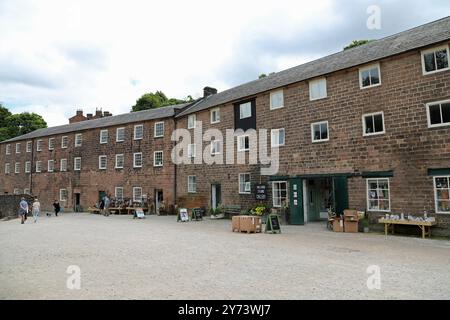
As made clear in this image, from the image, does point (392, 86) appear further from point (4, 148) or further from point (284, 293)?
point (4, 148)

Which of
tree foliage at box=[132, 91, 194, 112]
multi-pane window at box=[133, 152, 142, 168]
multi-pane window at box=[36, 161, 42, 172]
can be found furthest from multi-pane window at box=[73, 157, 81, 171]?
tree foliage at box=[132, 91, 194, 112]

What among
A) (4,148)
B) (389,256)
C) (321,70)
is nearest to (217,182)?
(321,70)

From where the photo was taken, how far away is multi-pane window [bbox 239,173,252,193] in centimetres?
2145

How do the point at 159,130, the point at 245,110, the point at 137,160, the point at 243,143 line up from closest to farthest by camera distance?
the point at 243,143 → the point at 245,110 → the point at 159,130 → the point at 137,160

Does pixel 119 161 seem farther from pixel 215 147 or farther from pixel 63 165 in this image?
pixel 215 147

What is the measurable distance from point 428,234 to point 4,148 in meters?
49.9

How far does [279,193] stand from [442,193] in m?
8.43

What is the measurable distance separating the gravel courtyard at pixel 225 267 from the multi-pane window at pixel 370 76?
7.36 meters

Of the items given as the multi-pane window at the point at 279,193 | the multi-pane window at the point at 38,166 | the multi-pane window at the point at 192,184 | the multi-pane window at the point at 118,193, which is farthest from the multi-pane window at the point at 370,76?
the multi-pane window at the point at 38,166

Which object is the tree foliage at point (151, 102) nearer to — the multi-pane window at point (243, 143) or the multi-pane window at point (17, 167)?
the multi-pane window at point (17, 167)

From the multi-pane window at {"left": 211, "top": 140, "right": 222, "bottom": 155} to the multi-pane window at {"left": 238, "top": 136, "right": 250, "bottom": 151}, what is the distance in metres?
2.01

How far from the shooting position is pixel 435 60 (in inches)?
547

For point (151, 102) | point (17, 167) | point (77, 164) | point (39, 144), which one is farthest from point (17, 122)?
point (77, 164)

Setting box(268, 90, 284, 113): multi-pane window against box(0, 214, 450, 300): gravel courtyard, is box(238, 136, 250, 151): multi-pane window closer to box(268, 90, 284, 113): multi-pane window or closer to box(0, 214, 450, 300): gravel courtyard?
box(268, 90, 284, 113): multi-pane window
